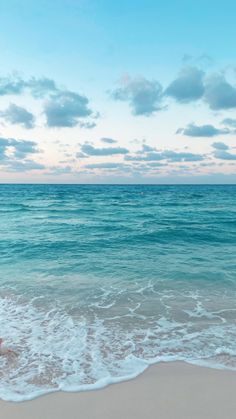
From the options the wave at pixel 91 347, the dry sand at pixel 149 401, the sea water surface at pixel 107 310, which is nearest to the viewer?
the dry sand at pixel 149 401

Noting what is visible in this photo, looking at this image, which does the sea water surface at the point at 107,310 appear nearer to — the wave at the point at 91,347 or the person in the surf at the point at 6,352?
the wave at the point at 91,347

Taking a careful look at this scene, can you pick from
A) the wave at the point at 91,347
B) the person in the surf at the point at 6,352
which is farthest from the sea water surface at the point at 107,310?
the person in the surf at the point at 6,352

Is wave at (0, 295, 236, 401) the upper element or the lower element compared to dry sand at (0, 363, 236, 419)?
lower

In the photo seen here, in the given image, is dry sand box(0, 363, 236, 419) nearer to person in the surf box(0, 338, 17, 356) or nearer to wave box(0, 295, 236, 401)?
wave box(0, 295, 236, 401)

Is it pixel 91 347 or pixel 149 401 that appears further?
pixel 91 347

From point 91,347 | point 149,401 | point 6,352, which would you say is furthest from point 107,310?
point 149,401

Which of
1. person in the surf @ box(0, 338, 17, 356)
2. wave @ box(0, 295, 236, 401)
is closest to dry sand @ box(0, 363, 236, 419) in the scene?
wave @ box(0, 295, 236, 401)

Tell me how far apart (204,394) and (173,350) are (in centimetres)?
153

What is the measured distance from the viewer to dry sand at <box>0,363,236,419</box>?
4.71m

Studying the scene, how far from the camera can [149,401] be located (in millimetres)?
5008

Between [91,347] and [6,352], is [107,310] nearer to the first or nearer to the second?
[91,347]

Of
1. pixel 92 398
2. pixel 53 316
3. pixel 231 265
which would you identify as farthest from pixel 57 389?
pixel 231 265

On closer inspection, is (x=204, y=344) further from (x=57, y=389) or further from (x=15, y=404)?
(x=15, y=404)

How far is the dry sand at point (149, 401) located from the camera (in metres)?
4.71
